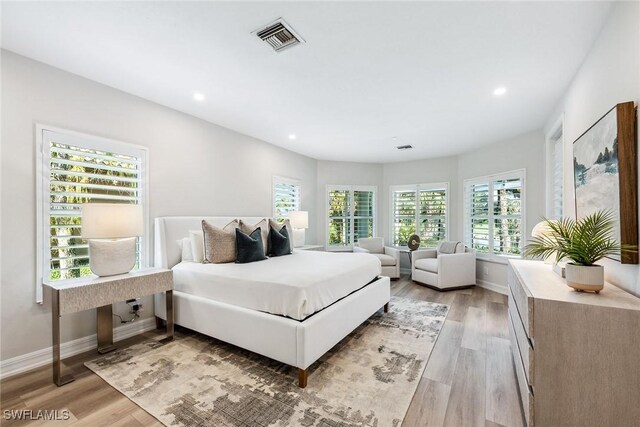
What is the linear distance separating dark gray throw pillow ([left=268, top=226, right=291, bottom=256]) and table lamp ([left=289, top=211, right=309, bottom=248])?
112 cm

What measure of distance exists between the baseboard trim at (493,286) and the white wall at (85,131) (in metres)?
4.56

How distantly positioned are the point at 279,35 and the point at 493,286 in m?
5.12

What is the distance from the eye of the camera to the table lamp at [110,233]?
7.79 ft

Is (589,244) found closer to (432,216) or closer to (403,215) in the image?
(432,216)

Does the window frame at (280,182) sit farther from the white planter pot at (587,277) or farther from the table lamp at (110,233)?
the white planter pot at (587,277)

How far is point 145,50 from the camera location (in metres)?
2.25

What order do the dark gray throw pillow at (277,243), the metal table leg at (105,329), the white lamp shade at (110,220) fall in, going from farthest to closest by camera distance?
1. the dark gray throw pillow at (277,243)
2. the metal table leg at (105,329)
3. the white lamp shade at (110,220)

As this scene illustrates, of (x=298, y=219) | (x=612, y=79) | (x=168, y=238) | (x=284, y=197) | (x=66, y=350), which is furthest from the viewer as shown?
(x=284, y=197)

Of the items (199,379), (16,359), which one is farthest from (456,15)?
(16,359)

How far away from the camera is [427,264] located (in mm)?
5078

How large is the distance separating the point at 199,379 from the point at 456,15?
3.28 meters

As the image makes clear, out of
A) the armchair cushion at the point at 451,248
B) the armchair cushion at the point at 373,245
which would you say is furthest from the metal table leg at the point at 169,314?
the armchair cushion at the point at 451,248

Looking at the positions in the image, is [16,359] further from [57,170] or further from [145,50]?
[145,50]

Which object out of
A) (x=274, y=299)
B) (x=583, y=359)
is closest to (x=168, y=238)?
(x=274, y=299)
